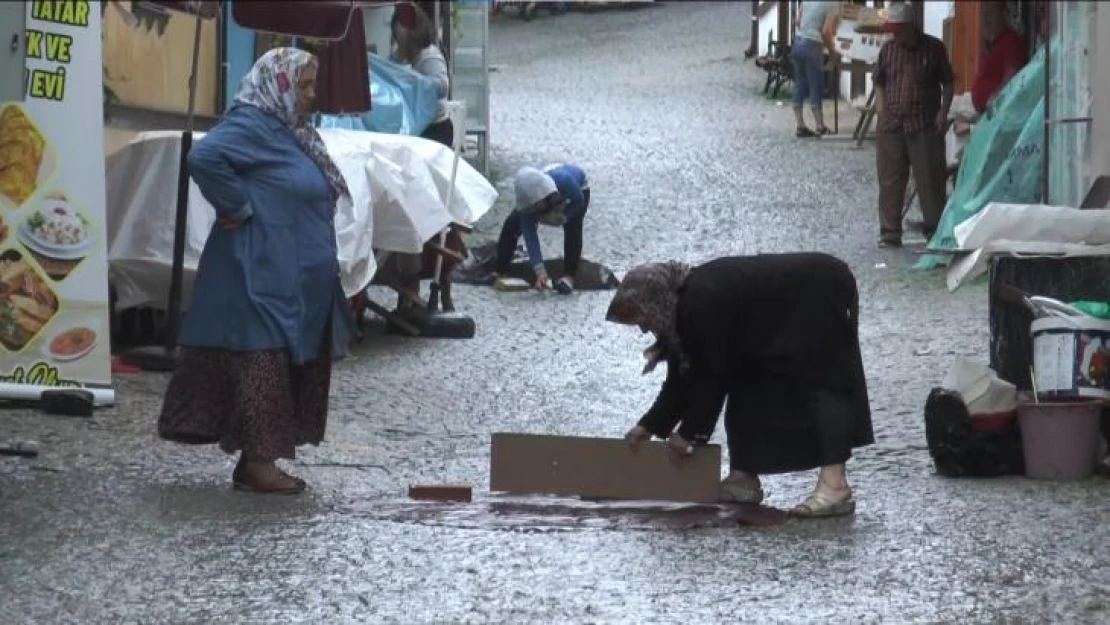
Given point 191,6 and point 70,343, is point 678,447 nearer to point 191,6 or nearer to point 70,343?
point 191,6

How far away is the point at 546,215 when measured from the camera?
52.9ft

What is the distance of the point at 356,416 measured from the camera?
11.6m

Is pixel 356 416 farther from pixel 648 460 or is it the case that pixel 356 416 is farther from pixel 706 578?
pixel 706 578

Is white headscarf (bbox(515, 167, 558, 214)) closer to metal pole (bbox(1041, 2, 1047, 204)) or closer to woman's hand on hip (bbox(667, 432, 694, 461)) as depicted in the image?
metal pole (bbox(1041, 2, 1047, 204))

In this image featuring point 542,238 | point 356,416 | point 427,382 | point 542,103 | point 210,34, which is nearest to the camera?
point 356,416

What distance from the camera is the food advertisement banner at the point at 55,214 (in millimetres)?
10594

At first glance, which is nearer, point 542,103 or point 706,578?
point 706,578

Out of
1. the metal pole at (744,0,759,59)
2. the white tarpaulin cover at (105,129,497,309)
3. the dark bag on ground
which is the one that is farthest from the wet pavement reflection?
the metal pole at (744,0,759,59)

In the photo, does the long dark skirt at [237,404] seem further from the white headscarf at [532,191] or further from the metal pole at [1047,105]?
the metal pole at [1047,105]

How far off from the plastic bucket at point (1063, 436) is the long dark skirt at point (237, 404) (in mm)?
3000

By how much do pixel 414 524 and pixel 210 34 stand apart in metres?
7.33

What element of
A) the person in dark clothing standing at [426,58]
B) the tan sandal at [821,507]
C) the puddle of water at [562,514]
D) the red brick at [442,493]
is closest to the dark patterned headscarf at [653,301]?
the puddle of water at [562,514]

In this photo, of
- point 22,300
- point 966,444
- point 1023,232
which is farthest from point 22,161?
point 1023,232

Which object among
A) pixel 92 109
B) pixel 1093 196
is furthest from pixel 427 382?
pixel 1093 196
